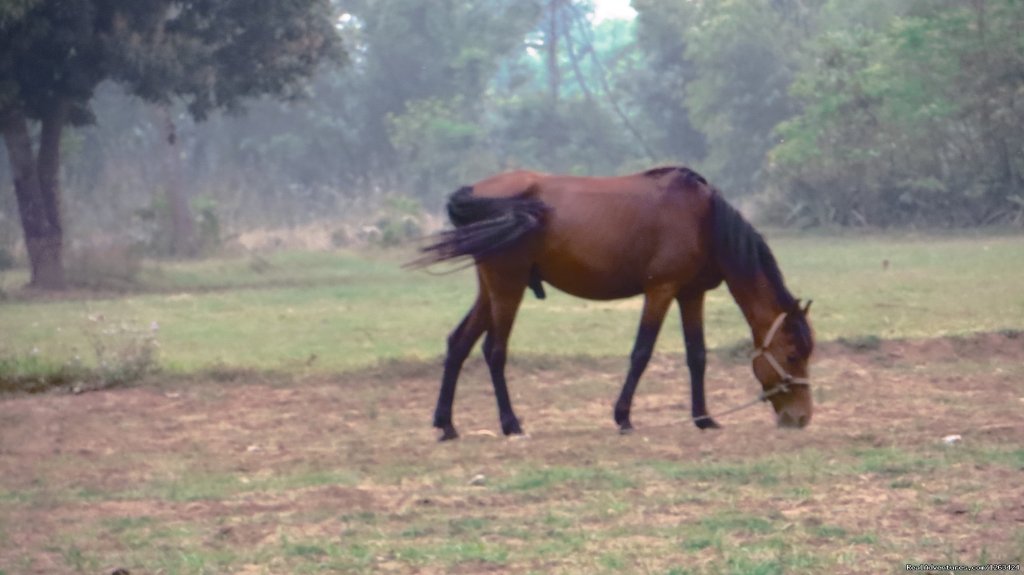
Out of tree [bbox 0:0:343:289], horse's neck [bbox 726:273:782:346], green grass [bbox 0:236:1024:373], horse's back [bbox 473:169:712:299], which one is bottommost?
green grass [bbox 0:236:1024:373]

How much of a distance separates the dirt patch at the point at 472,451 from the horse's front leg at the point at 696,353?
0.67ft

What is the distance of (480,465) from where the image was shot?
27.0 feet

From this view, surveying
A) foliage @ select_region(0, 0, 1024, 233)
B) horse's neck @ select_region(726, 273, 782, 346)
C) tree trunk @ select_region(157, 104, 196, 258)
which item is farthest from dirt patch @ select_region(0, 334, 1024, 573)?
tree trunk @ select_region(157, 104, 196, 258)

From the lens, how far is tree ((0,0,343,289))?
21.0 meters

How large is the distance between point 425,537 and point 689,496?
4.60 ft

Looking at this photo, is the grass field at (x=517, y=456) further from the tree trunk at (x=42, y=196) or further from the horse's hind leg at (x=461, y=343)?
the tree trunk at (x=42, y=196)

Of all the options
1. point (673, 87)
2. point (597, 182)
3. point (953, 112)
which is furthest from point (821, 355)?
point (673, 87)

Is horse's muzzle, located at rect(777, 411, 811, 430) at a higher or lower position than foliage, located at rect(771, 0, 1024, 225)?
lower

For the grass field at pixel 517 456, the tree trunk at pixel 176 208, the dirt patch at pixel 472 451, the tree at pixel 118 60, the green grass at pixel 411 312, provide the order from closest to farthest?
the grass field at pixel 517 456 < the dirt patch at pixel 472 451 < the green grass at pixel 411 312 < the tree at pixel 118 60 < the tree trunk at pixel 176 208

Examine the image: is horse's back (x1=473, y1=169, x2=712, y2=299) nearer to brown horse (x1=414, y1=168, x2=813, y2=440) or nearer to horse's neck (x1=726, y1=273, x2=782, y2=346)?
brown horse (x1=414, y1=168, x2=813, y2=440)

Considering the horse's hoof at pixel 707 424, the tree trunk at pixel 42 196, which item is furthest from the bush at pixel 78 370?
the tree trunk at pixel 42 196

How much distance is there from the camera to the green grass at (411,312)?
14117 millimetres

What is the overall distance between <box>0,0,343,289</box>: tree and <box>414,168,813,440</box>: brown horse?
490 inches

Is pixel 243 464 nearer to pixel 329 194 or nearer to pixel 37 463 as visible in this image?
pixel 37 463
